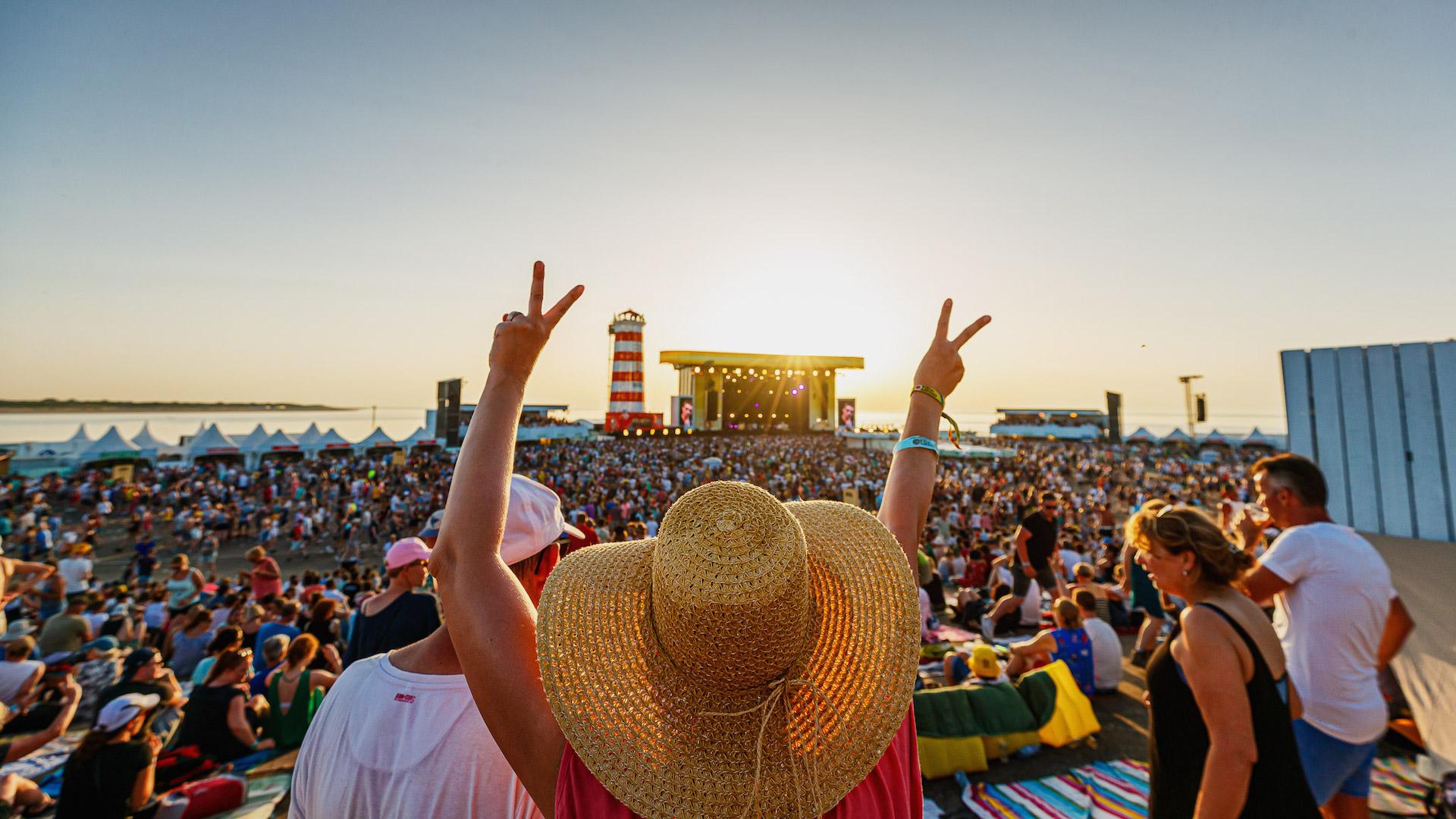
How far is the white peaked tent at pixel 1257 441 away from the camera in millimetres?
39938

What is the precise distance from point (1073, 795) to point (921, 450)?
380 centimetres

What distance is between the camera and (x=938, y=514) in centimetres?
1623

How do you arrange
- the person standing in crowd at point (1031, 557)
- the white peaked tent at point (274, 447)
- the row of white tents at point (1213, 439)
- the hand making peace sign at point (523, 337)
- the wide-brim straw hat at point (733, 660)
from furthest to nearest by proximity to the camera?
the row of white tents at point (1213, 439) → the white peaked tent at point (274, 447) → the person standing in crowd at point (1031, 557) → the hand making peace sign at point (523, 337) → the wide-brim straw hat at point (733, 660)

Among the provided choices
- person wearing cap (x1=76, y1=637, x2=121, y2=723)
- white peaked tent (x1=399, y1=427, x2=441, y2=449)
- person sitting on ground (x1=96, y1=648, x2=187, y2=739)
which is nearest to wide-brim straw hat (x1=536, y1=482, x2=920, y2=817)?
person sitting on ground (x1=96, y1=648, x2=187, y2=739)

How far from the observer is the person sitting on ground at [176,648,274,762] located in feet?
13.5

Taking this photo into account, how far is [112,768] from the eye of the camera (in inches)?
126

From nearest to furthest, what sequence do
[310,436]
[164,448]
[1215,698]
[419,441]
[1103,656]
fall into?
1. [1215,698]
2. [1103,656]
3. [164,448]
4. [310,436]
5. [419,441]

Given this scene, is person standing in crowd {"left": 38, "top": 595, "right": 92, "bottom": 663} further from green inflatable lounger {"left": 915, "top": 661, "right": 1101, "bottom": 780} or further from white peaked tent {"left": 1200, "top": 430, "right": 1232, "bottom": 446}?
white peaked tent {"left": 1200, "top": 430, "right": 1232, "bottom": 446}

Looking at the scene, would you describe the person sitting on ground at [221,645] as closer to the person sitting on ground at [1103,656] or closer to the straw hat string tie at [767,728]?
the straw hat string tie at [767,728]

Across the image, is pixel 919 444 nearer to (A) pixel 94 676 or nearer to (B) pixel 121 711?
(B) pixel 121 711

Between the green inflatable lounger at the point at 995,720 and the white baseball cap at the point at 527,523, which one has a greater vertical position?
the white baseball cap at the point at 527,523

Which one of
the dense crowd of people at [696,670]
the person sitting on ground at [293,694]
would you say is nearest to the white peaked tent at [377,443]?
the dense crowd of people at [696,670]

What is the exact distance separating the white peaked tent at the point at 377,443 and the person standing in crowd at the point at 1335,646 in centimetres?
3392

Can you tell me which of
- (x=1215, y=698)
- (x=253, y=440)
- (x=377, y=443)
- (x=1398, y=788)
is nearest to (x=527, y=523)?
(x=1215, y=698)
